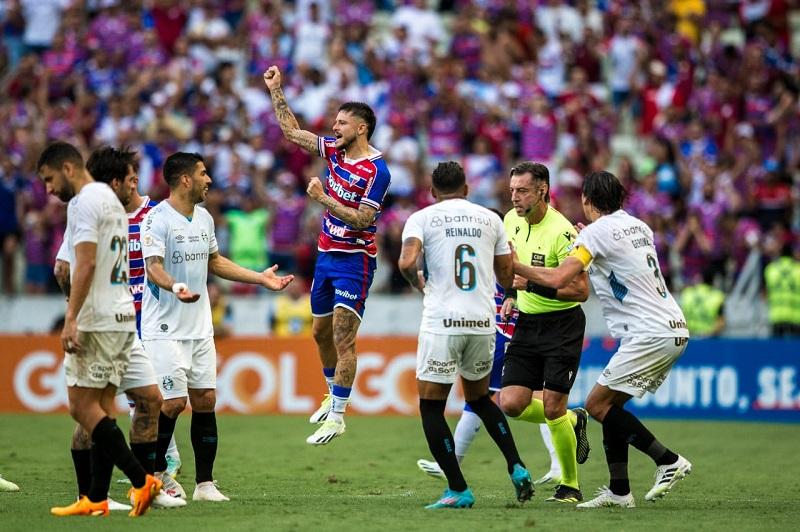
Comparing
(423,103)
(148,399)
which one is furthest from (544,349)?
(423,103)

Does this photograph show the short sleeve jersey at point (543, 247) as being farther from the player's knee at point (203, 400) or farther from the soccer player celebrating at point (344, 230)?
the player's knee at point (203, 400)

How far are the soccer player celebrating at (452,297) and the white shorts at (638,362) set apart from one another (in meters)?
1.15

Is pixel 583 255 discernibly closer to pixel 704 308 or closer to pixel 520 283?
pixel 520 283

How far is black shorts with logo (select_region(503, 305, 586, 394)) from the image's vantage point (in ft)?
40.2

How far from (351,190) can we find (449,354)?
2.45 meters

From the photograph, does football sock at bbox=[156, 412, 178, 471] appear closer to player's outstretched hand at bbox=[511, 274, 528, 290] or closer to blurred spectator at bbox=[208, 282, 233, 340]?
player's outstretched hand at bbox=[511, 274, 528, 290]

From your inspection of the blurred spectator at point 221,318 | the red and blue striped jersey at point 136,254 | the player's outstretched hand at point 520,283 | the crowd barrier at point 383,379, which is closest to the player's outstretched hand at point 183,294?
the red and blue striped jersey at point 136,254

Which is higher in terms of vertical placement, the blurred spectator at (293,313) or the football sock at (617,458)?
the blurred spectator at (293,313)

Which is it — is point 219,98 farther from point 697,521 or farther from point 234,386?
point 697,521

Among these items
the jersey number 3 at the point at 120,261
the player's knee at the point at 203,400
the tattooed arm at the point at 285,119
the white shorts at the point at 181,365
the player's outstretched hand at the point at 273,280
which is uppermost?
the tattooed arm at the point at 285,119

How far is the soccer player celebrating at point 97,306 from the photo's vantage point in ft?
32.7

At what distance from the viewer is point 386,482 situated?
1384 cm

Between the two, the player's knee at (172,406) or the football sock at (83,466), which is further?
the player's knee at (172,406)

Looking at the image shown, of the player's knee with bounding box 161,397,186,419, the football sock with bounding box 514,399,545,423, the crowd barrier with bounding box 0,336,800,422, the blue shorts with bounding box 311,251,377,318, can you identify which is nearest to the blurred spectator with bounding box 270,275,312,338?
the crowd barrier with bounding box 0,336,800,422
